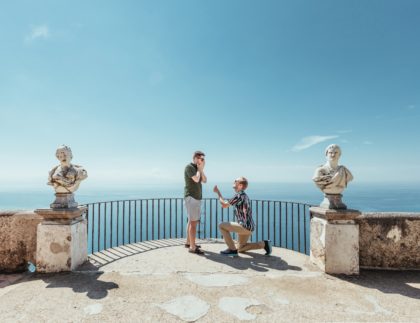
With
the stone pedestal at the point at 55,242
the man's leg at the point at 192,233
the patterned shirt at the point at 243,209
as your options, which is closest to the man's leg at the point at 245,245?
the patterned shirt at the point at 243,209

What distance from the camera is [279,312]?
2482 millimetres

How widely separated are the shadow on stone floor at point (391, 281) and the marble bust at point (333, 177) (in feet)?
3.58

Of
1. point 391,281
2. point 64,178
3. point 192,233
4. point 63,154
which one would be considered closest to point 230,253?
point 192,233

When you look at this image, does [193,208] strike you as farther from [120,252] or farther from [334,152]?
[334,152]

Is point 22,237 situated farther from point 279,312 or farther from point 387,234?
point 387,234

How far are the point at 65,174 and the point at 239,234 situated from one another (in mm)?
3380

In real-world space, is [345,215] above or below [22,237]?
above

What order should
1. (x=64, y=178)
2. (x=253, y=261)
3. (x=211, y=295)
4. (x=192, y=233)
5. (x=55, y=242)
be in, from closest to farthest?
(x=211, y=295) → (x=55, y=242) → (x=64, y=178) → (x=253, y=261) → (x=192, y=233)

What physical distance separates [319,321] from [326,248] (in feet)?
4.81

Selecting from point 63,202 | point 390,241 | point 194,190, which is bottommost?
point 390,241

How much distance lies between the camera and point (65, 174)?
3707mm

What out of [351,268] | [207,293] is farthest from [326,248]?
[207,293]

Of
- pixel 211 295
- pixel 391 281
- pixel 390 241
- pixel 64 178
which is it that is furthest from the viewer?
pixel 390 241

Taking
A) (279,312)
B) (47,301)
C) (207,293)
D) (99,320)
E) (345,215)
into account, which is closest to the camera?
(99,320)
